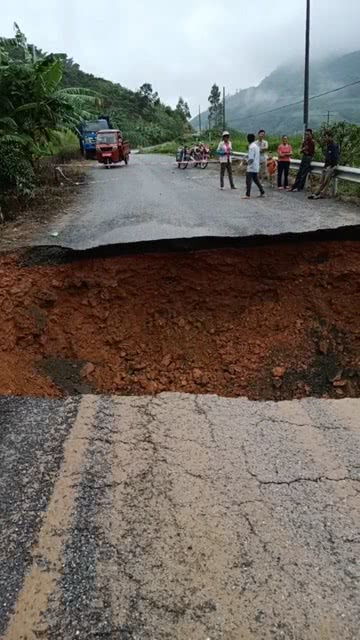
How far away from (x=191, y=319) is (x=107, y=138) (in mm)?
18835

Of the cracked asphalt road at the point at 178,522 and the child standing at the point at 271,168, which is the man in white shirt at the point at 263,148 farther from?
the cracked asphalt road at the point at 178,522

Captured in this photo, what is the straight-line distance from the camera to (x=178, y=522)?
9.93 ft

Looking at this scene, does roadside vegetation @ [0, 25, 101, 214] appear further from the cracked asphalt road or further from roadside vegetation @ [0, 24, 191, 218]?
the cracked asphalt road

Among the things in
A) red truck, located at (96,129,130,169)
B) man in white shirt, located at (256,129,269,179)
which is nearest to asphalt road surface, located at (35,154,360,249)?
man in white shirt, located at (256,129,269,179)

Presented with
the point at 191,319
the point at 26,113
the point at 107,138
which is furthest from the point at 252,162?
the point at 107,138

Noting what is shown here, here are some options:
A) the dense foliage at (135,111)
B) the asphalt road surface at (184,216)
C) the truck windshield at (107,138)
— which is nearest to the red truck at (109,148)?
the truck windshield at (107,138)

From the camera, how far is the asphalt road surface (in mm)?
7387

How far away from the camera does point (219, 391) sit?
18.9ft

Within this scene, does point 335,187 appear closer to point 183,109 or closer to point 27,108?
Result: point 27,108

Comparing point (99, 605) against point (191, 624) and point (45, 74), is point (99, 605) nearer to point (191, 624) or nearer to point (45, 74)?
point (191, 624)

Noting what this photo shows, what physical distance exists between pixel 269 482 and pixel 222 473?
0.32 m

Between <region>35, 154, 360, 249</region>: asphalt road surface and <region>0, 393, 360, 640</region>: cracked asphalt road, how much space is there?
12.0 feet

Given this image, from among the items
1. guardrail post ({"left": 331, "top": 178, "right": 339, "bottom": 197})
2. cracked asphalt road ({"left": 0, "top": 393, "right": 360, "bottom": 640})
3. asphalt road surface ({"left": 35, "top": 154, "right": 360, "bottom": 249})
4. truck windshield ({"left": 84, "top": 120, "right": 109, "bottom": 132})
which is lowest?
cracked asphalt road ({"left": 0, "top": 393, "right": 360, "bottom": 640})

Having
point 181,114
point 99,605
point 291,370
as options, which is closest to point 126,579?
point 99,605
